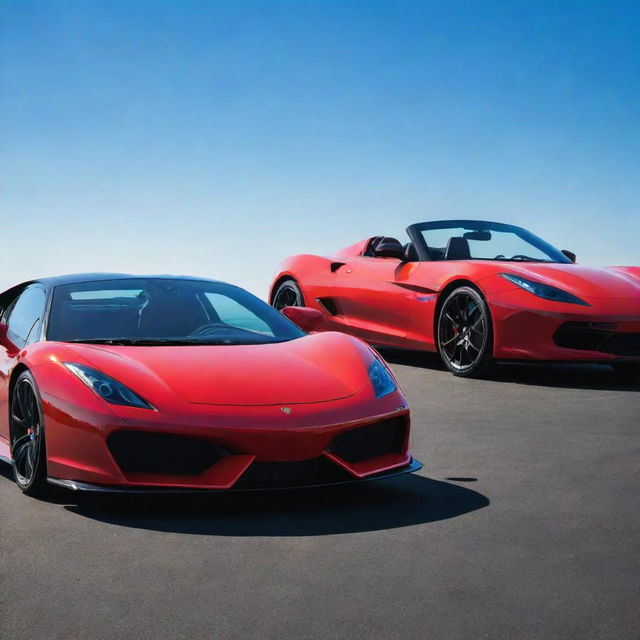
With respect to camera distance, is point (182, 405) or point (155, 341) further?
point (155, 341)

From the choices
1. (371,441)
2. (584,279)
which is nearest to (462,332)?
(584,279)

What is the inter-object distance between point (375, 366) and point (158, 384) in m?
1.09

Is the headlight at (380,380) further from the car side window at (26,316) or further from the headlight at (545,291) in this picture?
the headlight at (545,291)

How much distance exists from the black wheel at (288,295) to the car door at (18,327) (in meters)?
5.55

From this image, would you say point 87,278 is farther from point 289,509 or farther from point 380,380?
point 289,509

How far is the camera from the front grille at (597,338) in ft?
28.1

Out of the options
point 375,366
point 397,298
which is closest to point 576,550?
point 375,366

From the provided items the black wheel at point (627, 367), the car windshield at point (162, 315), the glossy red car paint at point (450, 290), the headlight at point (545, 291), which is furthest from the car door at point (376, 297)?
the car windshield at point (162, 315)

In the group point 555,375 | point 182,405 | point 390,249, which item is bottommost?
point 555,375

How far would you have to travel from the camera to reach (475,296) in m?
9.03

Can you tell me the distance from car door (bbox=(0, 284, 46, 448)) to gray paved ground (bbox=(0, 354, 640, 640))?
1.19ft

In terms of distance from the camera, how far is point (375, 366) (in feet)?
16.1

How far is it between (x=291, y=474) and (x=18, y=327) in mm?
2023

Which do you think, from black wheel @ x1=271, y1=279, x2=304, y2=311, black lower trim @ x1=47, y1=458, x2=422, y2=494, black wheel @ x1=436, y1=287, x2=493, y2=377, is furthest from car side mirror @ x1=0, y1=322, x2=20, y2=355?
black wheel @ x1=271, y1=279, x2=304, y2=311
